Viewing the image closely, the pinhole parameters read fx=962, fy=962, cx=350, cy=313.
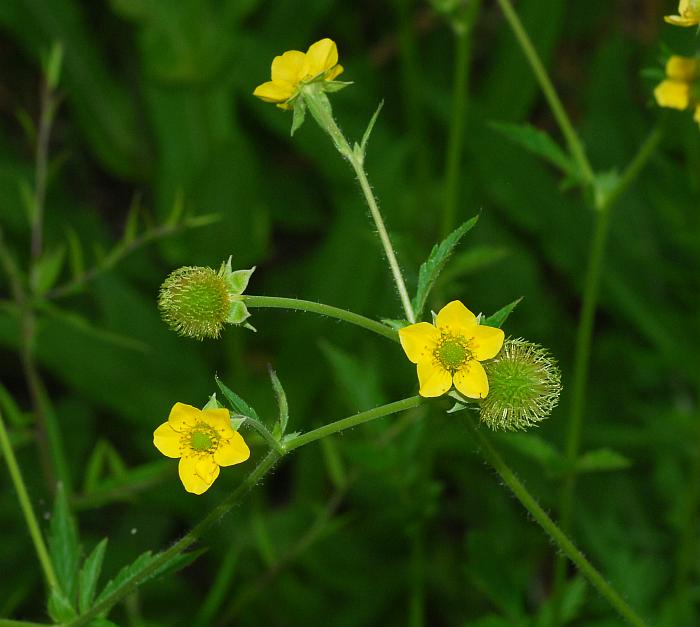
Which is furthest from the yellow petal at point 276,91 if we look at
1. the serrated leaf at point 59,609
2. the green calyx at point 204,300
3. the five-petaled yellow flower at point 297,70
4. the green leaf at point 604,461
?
the green leaf at point 604,461

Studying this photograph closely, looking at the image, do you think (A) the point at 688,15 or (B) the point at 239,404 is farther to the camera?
(A) the point at 688,15

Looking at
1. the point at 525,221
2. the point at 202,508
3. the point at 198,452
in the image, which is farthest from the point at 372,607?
the point at 198,452

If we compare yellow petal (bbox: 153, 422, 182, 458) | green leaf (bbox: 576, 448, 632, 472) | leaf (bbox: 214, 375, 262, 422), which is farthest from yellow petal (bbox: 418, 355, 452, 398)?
green leaf (bbox: 576, 448, 632, 472)

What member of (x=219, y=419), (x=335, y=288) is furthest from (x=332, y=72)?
(x=335, y=288)

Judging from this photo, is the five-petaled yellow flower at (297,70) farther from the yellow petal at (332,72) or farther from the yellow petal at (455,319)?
the yellow petal at (455,319)

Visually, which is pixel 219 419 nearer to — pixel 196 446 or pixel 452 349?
pixel 196 446

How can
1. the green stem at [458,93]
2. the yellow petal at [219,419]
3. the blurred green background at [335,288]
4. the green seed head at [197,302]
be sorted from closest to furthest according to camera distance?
the yellow petal at [219,419] < the green seed head at [197,302] < the green stem at [458,93] < the blurred green background at [335,288]

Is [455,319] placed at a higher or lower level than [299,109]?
lower

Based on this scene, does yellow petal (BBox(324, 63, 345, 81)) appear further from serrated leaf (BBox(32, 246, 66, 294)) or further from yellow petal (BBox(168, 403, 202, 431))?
serrated leaf (BBox(32, 246, 66, 294))
